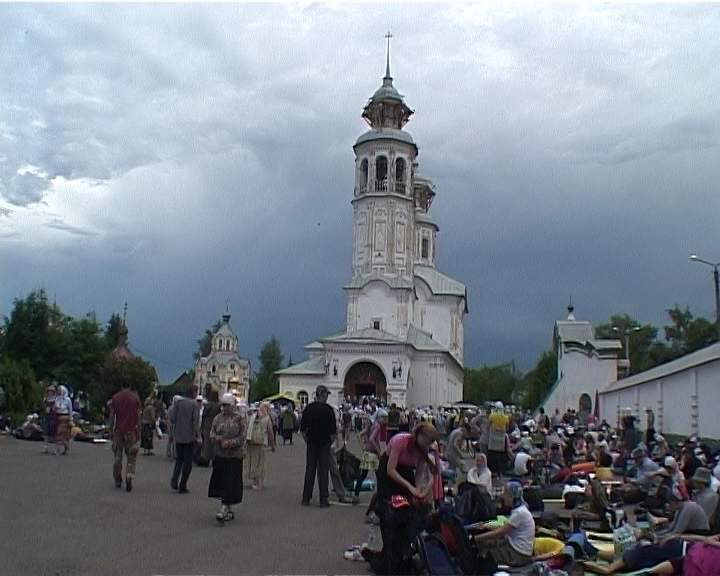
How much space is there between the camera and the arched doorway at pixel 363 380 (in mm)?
61281

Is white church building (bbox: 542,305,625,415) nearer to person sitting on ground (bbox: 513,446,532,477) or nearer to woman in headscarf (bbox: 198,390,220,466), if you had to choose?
person sitting on ground (bbox: 513,446,532,477)

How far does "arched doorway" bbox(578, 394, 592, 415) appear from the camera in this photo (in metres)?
42.6

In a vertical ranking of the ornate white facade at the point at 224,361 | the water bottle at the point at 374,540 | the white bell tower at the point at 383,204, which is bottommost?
the water bottle at the point at 374,540

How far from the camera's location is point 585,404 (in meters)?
43.1

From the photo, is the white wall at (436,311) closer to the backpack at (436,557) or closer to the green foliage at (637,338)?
the green foliage at (637,338)

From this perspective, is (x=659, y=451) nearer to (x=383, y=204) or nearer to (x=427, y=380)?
(x=427, y=380)

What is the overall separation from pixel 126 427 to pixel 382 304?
2046 inches

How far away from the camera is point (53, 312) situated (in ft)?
146

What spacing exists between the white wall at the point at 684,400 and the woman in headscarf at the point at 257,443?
11876mm

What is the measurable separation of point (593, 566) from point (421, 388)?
183 feet

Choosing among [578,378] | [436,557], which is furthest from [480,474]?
[578,378]

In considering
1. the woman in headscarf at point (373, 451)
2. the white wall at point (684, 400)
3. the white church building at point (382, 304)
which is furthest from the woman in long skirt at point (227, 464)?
the white church building at point (382, 304)

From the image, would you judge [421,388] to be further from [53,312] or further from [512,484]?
[512,484]

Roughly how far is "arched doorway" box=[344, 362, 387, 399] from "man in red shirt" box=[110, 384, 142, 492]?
47592mm
